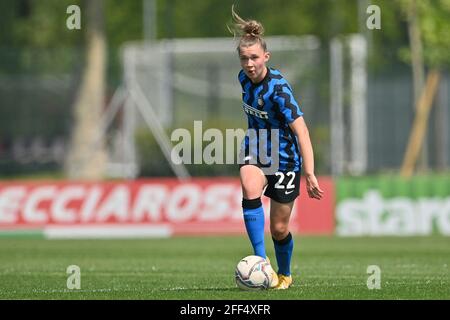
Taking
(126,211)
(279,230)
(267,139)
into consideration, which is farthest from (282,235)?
(126,211)

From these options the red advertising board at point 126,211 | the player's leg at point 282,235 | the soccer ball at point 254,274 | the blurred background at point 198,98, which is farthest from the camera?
the blurred background at point 198,98

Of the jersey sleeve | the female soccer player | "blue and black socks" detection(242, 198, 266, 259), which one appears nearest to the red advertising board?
the female soccer player

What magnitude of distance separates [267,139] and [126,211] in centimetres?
1386

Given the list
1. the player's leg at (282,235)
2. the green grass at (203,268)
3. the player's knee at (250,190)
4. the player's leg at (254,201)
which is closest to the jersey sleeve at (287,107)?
the player's leg at (254,201)

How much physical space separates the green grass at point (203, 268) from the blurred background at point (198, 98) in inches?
287

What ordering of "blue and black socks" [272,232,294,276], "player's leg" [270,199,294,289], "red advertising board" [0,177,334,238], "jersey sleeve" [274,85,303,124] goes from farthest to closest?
1. "red advertising board" [0,177,334,238]
2. "blue and black socks" [272,232,294,276]
3. "player's leg" [270,199,294,289]
4. "jersey sleeve" [274,85,303,124]

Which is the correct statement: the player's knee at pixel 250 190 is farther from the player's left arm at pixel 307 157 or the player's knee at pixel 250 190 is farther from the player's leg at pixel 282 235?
the player's left arm at pixel 307 157


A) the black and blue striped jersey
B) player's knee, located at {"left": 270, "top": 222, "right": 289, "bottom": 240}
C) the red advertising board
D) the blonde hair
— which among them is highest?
the blonde hair

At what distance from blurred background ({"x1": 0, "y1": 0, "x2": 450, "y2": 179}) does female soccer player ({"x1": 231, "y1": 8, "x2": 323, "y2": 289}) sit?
17267 mm

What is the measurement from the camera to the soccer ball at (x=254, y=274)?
37.3 feet

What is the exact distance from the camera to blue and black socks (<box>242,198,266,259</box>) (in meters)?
11.6

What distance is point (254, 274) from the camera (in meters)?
11.4

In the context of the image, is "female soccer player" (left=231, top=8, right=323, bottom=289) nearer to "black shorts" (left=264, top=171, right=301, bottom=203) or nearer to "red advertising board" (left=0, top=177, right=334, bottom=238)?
"black shorts" (left=264, top=171, right=301, bottom=203)

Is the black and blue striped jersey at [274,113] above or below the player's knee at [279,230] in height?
above
